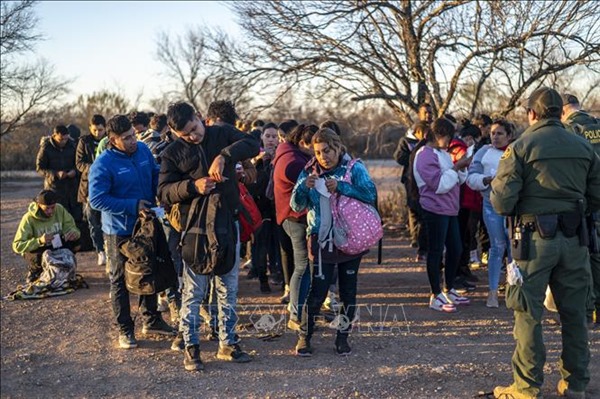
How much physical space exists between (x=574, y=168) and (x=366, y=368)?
86.4 inches

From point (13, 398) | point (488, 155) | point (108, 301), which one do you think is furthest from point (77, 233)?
point (488, 155)

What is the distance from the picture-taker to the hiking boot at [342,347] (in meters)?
5.30

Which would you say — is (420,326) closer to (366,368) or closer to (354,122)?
(366,368)

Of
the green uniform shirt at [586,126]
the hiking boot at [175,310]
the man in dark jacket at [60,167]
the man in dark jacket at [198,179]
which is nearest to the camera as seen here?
the man in dark jacket at [198,179]

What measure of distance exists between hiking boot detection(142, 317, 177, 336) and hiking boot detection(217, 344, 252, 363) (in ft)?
2.75

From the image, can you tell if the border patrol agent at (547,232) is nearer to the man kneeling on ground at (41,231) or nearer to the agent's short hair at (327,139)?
the agent's short hair at (327,139)

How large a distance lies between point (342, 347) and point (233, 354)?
925mm

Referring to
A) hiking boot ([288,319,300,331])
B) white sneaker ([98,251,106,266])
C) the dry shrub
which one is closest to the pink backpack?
hiking boot ([288,319,300,331])

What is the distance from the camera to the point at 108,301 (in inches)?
277

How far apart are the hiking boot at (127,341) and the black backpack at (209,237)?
3.92 feet

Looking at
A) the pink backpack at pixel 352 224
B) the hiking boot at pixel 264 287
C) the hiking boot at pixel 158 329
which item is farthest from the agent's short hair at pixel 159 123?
the pink backpack at pixel 352 224

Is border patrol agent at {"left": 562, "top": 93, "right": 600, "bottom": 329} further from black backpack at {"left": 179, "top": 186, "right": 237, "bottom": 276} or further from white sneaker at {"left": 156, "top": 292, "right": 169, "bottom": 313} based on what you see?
white sneaker at {"left": 156, "top": 292, "right": 169, "bottom": 313}

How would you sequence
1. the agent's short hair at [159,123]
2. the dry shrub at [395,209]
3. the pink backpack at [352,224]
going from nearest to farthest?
the pink backpack at [352,224] < the agent's short hair at [159,123] < the dry shrub at [395,209]

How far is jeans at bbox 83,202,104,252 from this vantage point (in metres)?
8.34
